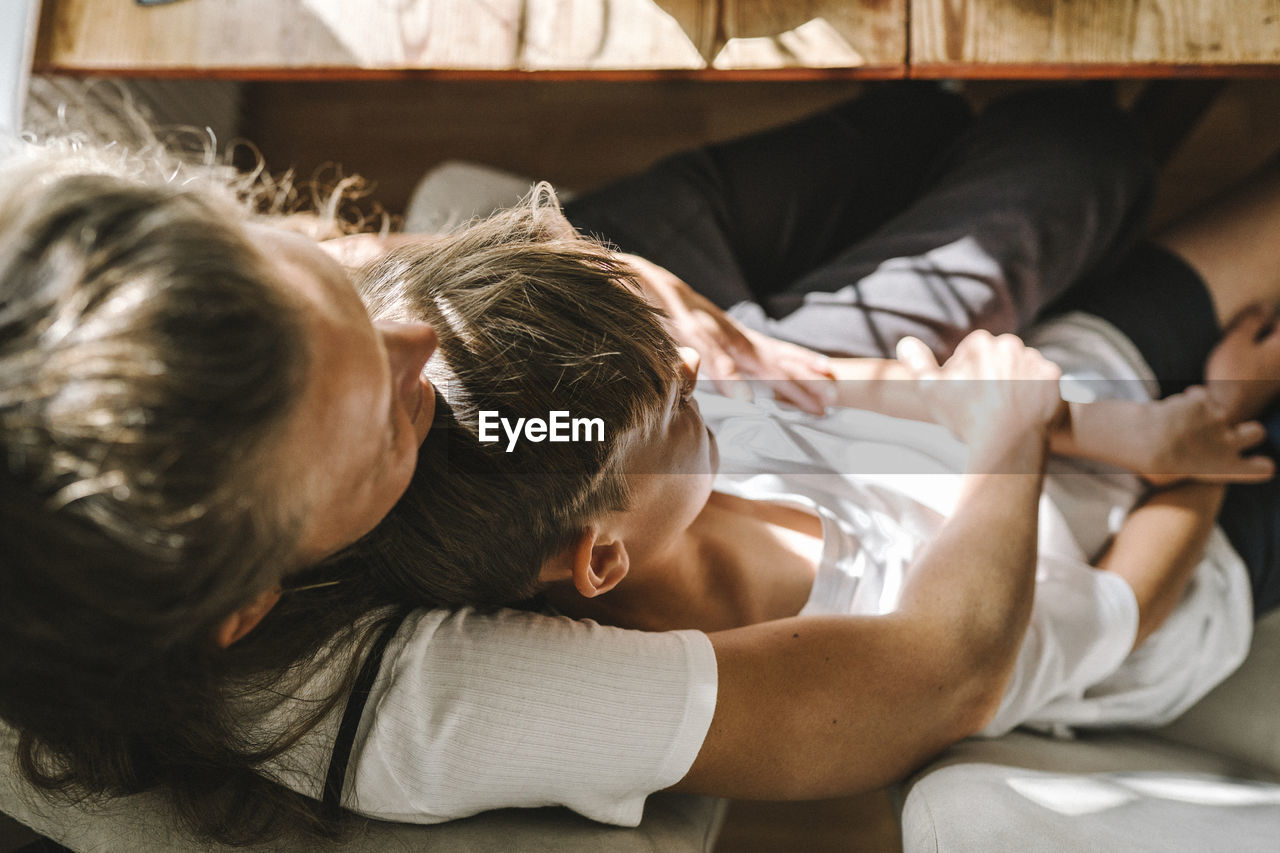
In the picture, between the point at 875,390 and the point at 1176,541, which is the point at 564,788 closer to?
the point at 875,390

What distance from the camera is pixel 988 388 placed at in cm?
93

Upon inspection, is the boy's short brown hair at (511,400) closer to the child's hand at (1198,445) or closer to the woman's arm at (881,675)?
the woman's arm at (881,675)

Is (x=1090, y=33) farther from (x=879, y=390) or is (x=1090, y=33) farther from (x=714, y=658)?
(x=714, y=658)

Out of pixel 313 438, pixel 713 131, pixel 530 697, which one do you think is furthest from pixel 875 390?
pixel 713 131

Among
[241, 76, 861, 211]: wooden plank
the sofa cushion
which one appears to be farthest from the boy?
[241, 76, 861, 211]: wooden plank

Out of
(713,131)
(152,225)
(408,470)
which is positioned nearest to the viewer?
(152,225)

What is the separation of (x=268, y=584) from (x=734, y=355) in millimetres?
605

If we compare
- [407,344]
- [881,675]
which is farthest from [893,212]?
[407,344]

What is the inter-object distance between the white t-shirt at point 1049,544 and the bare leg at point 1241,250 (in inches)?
6.1

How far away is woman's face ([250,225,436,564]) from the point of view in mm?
430

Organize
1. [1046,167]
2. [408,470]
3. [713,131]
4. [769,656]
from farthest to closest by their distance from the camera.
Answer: [713,131] → [1046,167] → [769,656] → [408,470]

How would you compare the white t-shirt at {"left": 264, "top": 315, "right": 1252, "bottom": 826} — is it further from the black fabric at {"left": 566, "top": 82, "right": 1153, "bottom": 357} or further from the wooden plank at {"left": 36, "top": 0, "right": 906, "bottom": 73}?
the wooden plank at {"left": 36, "top": 0, "right": 906, "bottom": 73}

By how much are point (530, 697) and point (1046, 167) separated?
898 millimetres

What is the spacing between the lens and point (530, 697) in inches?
23.0
